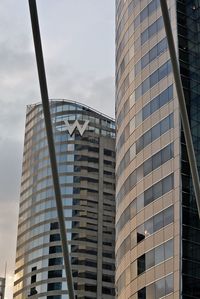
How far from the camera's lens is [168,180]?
61.8 metres

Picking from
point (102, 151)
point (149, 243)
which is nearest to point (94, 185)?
point (102, 151)

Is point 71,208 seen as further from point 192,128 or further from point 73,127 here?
point 192,128

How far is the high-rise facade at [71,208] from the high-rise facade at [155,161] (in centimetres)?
7934

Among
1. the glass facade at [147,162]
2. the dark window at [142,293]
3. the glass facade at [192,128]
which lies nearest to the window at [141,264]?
the glass facade at [147,162]

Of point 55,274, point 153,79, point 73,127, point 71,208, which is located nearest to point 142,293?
point 153,79

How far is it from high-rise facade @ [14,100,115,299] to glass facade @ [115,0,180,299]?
260 feet

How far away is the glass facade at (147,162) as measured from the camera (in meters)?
60.6

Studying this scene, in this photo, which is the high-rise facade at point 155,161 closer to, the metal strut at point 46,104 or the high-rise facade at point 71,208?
the metal strut at point 46,104

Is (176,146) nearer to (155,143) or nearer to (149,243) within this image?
(155,143)

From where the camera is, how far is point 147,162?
2591 inches

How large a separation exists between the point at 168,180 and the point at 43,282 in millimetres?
93677

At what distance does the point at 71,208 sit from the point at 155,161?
3775 inches

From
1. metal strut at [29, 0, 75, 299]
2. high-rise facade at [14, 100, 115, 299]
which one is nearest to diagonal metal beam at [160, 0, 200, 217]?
metal strut at [29, 0, 75, 299]

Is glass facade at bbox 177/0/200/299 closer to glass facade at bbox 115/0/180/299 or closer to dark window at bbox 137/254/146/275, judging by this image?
glass facade at bbox 115/0/180/299
